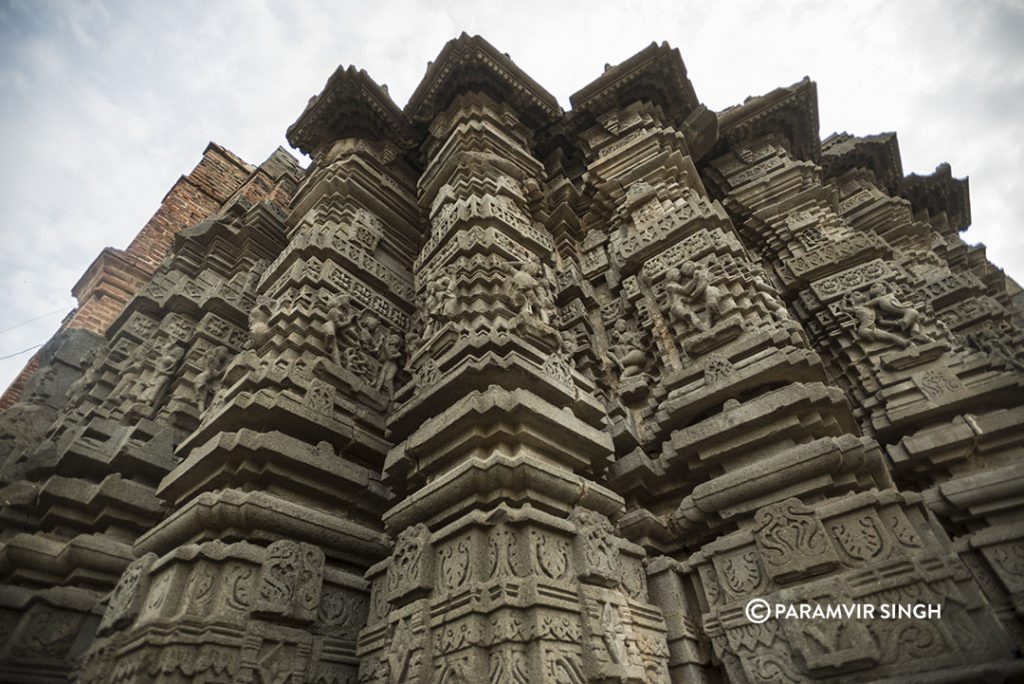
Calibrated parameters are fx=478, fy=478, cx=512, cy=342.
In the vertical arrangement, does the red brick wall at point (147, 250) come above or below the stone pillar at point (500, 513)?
above

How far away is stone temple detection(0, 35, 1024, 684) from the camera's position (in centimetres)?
243

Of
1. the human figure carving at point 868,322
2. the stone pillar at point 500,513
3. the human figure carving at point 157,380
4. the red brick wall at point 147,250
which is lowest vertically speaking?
the stone pillar at point 500,513

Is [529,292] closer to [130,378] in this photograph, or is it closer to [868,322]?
[868,322]

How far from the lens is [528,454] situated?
295 centimetres

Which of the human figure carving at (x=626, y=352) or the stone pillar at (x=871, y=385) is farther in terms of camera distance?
the human figure carving at (x=626, y=352)

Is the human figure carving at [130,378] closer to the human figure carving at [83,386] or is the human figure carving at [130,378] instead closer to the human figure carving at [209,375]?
the human figure carving at [83,386]

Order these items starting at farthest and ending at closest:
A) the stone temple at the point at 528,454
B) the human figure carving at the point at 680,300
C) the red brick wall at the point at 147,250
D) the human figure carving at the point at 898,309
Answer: the red brick wall at the point at 147,250, the human figure carving at the point at 680,300, the human figure carving at the point at 898,309, the stone temple at the point at 528,454

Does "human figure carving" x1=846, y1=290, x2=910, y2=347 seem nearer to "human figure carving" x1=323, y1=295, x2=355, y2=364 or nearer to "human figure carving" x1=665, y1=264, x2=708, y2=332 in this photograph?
"human figure carving" x1=665, y1=264, x2=708, y2=332

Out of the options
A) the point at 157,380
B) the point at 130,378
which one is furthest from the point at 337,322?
the point at 130,378

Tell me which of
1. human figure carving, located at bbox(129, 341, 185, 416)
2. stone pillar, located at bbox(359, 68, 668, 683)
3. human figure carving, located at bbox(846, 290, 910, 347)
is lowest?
stone pillar, located at bbox(359, 68, 668, 683)

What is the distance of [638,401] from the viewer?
4.41m

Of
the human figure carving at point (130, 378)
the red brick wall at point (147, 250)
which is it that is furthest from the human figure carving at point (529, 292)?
the red brick wall at point (147, 250)

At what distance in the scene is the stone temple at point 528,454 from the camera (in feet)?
7.98

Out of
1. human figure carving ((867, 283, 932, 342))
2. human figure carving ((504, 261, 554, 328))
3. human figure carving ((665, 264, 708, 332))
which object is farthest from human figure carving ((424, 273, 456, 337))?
human figure carving ((867, 283, 932, 342))
